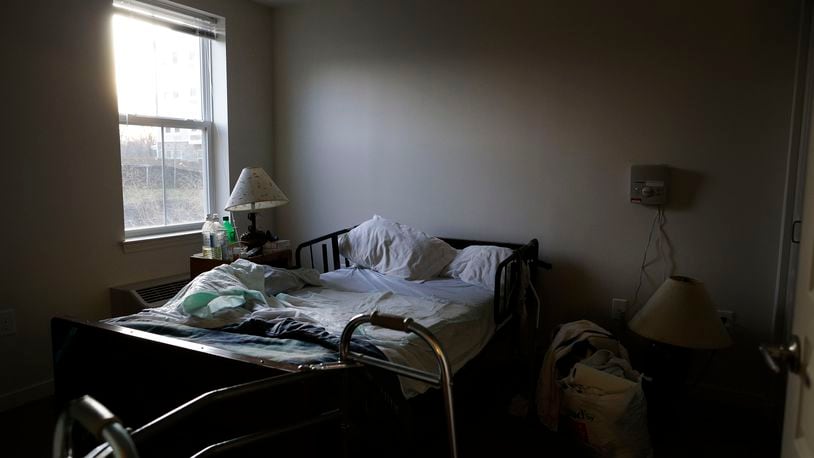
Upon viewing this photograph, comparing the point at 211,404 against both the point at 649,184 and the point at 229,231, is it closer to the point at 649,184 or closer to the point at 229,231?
the point at 229,231

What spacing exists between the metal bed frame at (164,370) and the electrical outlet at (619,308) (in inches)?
76.0

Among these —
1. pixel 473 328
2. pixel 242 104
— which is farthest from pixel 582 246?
pixel 242 104

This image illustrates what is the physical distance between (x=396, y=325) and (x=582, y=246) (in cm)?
202

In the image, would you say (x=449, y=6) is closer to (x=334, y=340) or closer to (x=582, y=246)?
(x=582, y=246)

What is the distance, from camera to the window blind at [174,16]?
118 inches

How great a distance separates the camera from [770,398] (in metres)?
2.54

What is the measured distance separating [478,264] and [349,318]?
0.94 meters

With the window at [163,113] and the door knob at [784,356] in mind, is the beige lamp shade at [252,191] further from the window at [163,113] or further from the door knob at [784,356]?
the door knob at [784,356]

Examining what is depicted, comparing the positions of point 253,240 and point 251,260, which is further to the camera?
point 253,240

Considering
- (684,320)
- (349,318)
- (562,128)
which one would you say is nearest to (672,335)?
(684,320)

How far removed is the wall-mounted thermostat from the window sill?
104 inches

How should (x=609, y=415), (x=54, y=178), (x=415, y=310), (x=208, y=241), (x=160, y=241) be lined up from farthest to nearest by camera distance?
1. (x=160, y=241)
2. (x=208, y=241)
3. (x=54, y=178)
4. (x=415, y=310)
5. (x=609, y=415)

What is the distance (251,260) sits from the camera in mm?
3033

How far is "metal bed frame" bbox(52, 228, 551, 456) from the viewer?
1294mm
